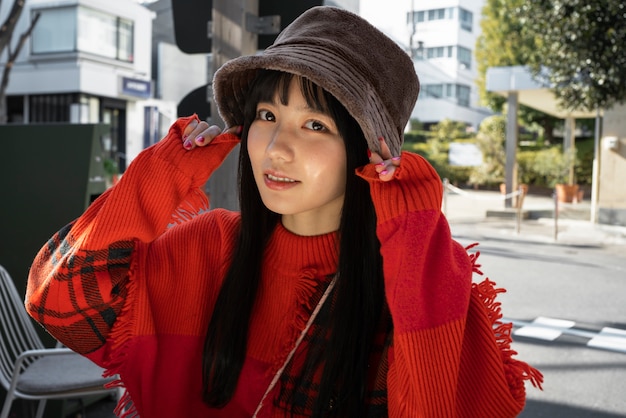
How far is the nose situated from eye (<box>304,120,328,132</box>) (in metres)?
0.05

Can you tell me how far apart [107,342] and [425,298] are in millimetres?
829

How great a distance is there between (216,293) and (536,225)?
44.6 feet

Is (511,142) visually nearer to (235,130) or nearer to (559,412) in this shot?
(559,412)

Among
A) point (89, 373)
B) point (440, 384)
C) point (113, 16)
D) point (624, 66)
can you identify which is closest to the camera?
point (440, 384)

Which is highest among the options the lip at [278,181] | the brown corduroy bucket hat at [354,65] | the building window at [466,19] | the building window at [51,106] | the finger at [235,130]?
the building window at [466,19]

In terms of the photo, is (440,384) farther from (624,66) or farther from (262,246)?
(624,66)

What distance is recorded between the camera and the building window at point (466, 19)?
46.5 meters

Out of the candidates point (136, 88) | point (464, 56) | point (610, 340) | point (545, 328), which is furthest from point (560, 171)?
point (464, 56)

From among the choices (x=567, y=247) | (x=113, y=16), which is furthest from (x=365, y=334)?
(x=113, y=16)

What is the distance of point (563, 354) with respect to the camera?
5.16m

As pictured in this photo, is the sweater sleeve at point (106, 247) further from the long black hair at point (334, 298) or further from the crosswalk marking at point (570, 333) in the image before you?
the crosswalk marking at point (570, 333)

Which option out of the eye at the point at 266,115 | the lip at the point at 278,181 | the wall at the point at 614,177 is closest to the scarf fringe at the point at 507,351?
the lip at the point at 278,181

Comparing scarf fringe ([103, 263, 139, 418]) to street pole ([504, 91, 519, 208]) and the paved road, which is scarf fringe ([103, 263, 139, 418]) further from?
street pole ([504, 91, 519, 208])

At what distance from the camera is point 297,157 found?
1549 millimetres
